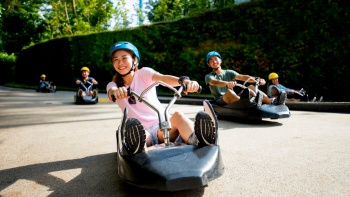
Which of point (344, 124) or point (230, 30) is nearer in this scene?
point (344, 124)

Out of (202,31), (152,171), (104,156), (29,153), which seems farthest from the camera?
(202,31)

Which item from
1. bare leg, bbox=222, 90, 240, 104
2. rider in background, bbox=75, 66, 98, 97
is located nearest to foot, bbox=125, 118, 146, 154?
bare leg, bbox=222, 90, 240, 104

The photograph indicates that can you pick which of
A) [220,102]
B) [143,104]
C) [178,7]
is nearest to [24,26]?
[178,7]

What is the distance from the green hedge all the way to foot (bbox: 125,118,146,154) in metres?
9.56

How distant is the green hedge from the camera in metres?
10.4

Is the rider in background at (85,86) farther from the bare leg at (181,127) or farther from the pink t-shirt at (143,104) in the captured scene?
the bare leg at (181,127)

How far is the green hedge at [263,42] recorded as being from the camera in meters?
10.4

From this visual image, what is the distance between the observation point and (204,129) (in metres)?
2.03

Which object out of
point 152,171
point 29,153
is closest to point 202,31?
point 29,153

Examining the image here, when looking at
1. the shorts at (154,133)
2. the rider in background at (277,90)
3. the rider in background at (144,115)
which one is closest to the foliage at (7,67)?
the rider in background at (277,90)

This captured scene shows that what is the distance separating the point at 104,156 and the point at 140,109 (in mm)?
776

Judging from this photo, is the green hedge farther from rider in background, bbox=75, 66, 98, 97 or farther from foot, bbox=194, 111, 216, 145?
foot, bbox=194, 111, 216, 145

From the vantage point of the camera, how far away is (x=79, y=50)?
2138 centimetres

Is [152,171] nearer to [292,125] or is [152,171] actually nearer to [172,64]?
[292,125]
